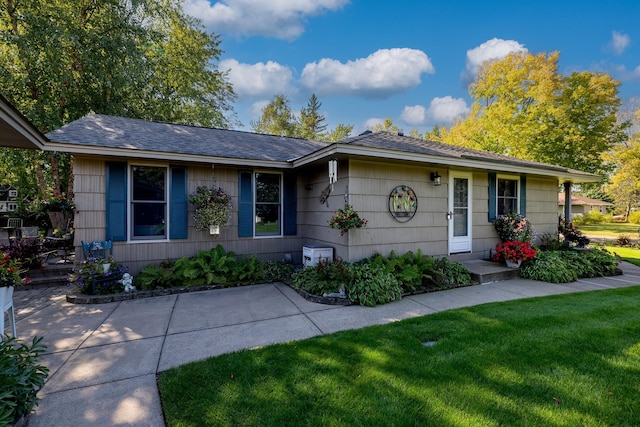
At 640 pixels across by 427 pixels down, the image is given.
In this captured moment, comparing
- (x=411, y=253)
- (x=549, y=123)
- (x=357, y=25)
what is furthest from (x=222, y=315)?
(x=549, y=123)

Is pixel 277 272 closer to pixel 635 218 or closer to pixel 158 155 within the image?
pixel 158 155

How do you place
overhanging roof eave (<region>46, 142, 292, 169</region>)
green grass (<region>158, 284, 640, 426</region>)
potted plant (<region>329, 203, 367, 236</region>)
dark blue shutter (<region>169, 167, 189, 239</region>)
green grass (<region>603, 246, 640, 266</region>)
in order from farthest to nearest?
green grass (<region>603, 246, 640, 266</region>), dark blue shutter (<region>169, 167, 189, 239</region>), potted plant (<region>329, 203, 367, 236</region>), overhanging roof eave (<region>46, 142, 292, 169</region>), green grass (<region>158, 284, 640, 426</region>)

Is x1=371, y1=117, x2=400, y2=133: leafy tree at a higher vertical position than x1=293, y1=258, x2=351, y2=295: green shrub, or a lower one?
higher

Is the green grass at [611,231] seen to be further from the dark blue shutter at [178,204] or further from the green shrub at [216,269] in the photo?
the dark blue shutter at [178,204]

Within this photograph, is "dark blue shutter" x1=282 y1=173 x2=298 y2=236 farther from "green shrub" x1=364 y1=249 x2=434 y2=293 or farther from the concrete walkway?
"green shrub" x1=364 y1=249 x2=434 y2=293

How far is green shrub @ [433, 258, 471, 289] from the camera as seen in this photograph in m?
5.45

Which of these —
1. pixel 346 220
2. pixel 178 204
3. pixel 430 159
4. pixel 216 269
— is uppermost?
pixel 430 159

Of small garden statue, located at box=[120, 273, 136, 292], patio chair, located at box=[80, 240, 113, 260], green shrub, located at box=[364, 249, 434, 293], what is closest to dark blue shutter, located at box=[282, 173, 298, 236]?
green shrub, located at box=[364, 249, 434, 293]

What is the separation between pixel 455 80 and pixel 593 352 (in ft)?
53.7

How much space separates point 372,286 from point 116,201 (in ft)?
16.5

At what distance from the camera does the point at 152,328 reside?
11.9ft

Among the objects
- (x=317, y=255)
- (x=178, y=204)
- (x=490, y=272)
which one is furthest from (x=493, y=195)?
(x=178, y=204)

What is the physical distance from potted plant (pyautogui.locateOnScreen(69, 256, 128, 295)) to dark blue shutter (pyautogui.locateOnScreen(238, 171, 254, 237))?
7.95ft

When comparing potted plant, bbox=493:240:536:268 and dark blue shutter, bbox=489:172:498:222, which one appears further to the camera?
dark blue shutter, bbox=489:172:498:222
